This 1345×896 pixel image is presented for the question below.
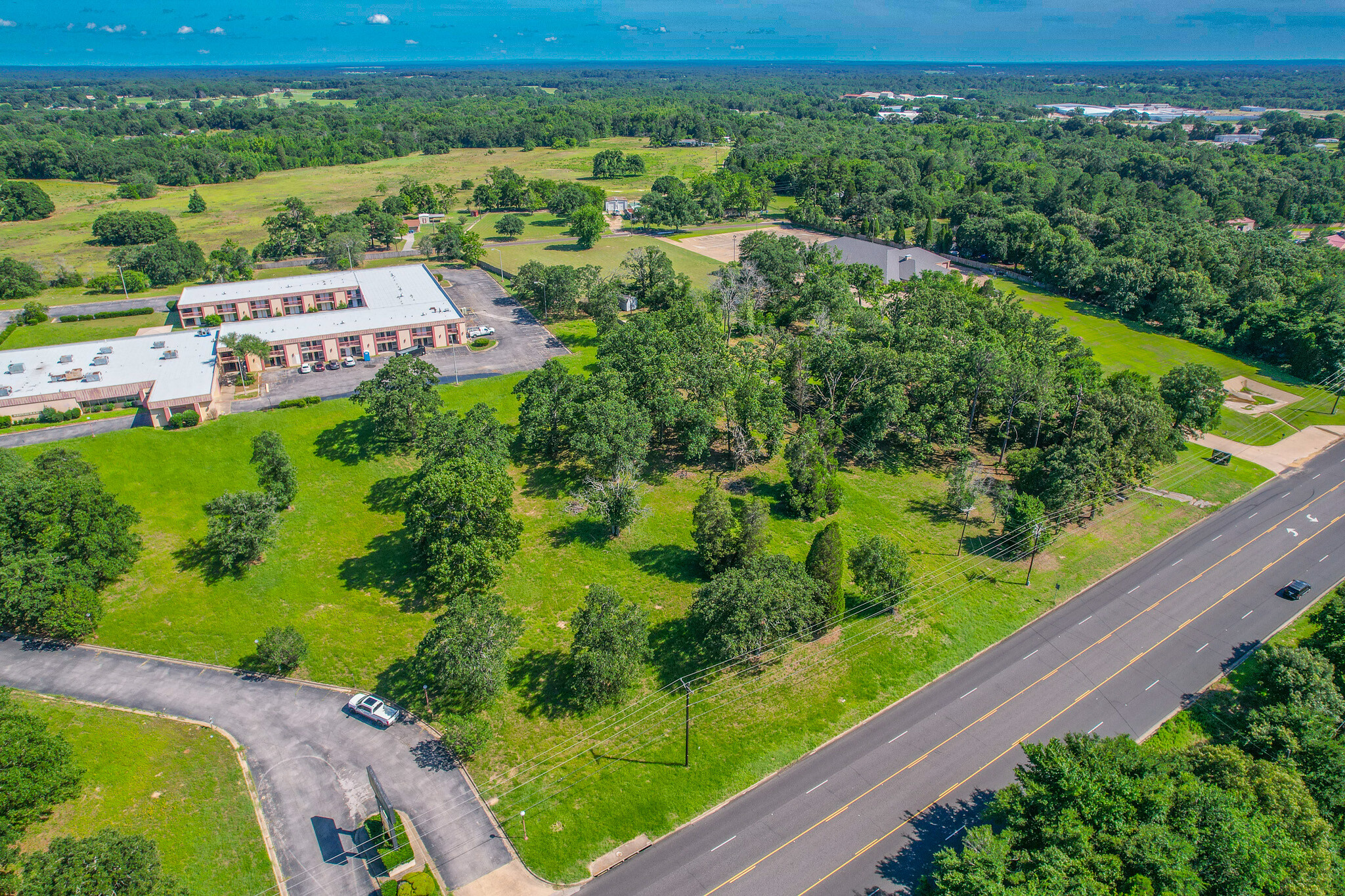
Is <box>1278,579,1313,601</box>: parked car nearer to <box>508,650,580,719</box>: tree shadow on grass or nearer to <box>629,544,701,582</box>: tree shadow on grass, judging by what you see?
<box>629,544,701,582</box>: tree shadow on grass

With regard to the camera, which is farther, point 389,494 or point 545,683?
point 389,494

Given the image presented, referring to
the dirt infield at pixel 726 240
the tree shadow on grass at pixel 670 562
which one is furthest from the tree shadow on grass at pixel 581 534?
the dirt infield at pixel 726 240

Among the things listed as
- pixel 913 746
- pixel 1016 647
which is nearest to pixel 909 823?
pixel 913 746

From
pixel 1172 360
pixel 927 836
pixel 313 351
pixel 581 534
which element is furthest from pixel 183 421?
pixel 1172 360

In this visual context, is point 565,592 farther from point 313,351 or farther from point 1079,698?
point 313,351

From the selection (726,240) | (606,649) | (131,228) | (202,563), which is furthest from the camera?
(726,240)

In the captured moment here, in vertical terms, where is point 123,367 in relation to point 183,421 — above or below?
above

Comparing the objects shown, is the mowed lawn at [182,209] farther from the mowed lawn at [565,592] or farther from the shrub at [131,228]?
the mowed lawn at [565,592]

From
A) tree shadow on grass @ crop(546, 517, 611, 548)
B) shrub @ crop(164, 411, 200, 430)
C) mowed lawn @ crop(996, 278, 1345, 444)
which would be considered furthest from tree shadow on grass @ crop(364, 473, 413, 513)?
mowed lawn @ crop(996, 278, 1345, 444)
